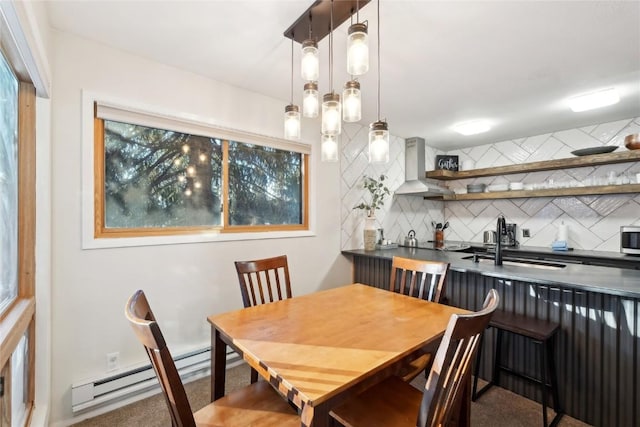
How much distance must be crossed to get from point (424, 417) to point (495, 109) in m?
2.84

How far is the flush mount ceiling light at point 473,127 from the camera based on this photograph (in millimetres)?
3154

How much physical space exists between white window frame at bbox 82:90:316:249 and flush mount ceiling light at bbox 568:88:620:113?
2638 millimetres

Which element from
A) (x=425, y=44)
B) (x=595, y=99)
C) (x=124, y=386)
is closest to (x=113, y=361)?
→ (x=124, y=386)

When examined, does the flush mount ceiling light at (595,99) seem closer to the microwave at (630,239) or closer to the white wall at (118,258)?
the microwave at (630,239)

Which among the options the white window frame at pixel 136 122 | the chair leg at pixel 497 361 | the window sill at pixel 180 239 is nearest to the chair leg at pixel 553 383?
the chair leg at pixel 497 361

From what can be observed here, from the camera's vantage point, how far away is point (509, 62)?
1948 millimetres

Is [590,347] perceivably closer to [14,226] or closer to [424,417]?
[424,417]

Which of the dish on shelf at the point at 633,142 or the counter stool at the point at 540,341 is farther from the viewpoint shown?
the dish on shelf at the point at 633,142

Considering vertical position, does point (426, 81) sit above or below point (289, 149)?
above

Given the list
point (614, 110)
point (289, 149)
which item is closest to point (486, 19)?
point (289, 149)

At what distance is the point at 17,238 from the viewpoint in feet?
4.67

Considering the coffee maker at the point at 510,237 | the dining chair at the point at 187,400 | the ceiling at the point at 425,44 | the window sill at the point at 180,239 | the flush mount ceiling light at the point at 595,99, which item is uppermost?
the ceiling at the point at 425,44

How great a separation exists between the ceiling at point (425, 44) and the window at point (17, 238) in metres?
0.55

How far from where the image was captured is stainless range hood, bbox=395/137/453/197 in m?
3.68
